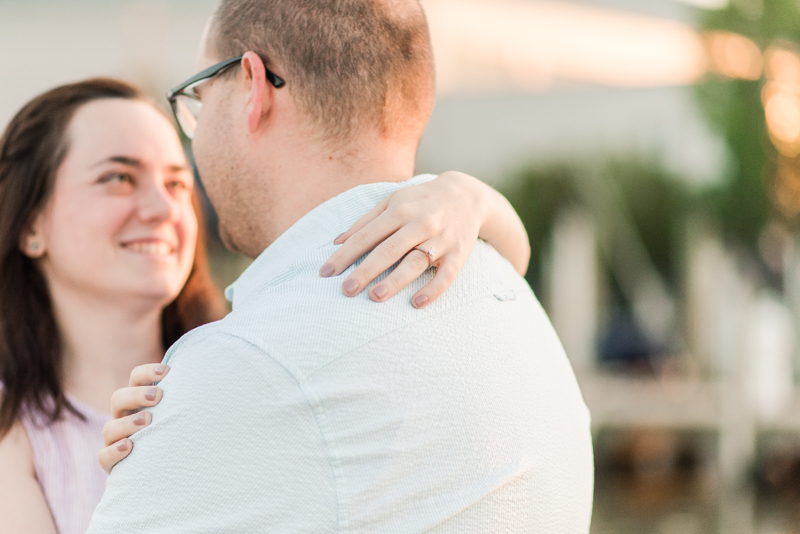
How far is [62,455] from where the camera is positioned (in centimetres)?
185

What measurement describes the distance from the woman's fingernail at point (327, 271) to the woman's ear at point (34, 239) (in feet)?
4.27

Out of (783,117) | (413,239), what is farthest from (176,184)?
(783,117)

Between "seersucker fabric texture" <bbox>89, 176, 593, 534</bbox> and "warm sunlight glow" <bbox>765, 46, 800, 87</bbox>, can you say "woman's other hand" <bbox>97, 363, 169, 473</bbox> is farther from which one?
"warm sunlight glow" <bbox>765, 46, 800, 87</bbox>

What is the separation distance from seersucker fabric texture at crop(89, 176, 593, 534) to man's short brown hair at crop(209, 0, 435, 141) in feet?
0.95

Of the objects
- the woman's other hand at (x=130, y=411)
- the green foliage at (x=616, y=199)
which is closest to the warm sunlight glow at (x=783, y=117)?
the green foliage at (x=616, y=199)

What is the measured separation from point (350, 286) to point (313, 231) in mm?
194

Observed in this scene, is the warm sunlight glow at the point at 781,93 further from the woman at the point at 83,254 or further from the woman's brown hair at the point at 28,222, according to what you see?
the woman's brown hair at the point at 28,222

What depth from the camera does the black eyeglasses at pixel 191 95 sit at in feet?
4.66

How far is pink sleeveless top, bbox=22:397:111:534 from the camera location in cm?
176

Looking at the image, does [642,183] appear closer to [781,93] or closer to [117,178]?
[781,93]

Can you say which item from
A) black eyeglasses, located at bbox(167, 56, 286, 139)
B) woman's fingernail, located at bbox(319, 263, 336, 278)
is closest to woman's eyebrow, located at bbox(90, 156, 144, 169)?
black eyeglasses, located at bbox(167, 56, 286, 139)

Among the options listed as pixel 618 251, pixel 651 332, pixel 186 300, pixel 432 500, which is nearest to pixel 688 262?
pixel 651 332

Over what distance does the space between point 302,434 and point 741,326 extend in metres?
9.95

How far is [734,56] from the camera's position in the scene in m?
10.8
